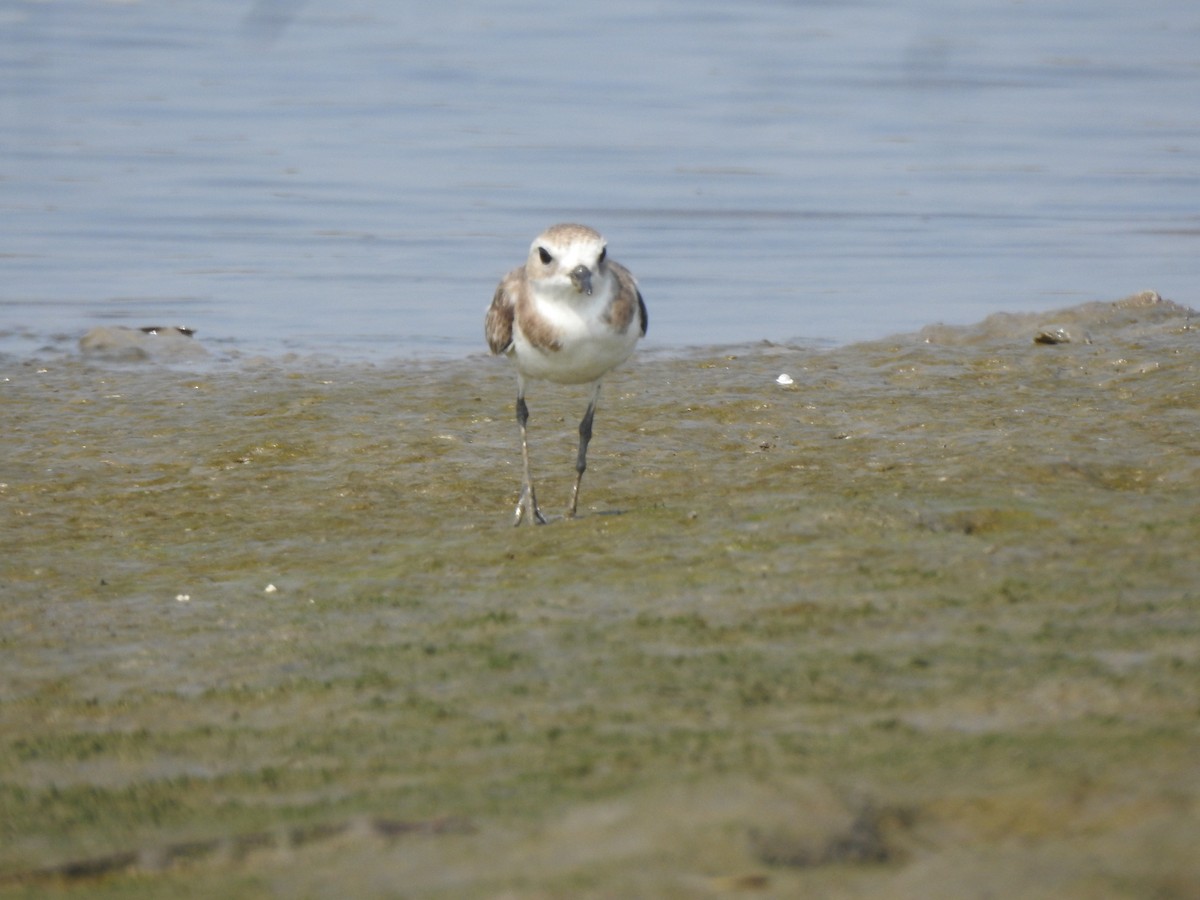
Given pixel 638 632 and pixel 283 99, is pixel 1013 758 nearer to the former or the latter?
pixel 638 632

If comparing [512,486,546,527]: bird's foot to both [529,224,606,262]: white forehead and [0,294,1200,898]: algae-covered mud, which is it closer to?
[0,294,1200,898]: algae-covered mud

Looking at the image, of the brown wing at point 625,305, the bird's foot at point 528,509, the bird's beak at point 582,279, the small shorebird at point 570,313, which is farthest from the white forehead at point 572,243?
the bird's foot at point 528,509

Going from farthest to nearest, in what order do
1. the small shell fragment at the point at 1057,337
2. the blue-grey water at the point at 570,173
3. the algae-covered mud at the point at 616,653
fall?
1. the blue-grey water at the point at 570,173
2. the small shell fragment at the point at 1057,337
3. the algae-covered mud at the point at 616,653

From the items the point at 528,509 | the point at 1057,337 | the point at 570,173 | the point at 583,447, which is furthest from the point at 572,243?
the point at 570,173

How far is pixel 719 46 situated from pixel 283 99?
8.69 m

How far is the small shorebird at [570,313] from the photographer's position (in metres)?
6.88

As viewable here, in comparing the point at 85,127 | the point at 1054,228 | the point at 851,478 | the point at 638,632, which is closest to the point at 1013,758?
the point at 638,632

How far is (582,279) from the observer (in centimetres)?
673

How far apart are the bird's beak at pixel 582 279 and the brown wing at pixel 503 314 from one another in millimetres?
473

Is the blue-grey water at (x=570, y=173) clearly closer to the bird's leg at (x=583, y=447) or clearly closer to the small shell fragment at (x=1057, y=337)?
the small shell fragment at (x=1057, y=337)

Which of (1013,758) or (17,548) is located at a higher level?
(1013,758)

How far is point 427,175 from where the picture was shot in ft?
60.1

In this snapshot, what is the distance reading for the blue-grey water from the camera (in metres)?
13.5

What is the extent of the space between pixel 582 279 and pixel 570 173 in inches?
458
